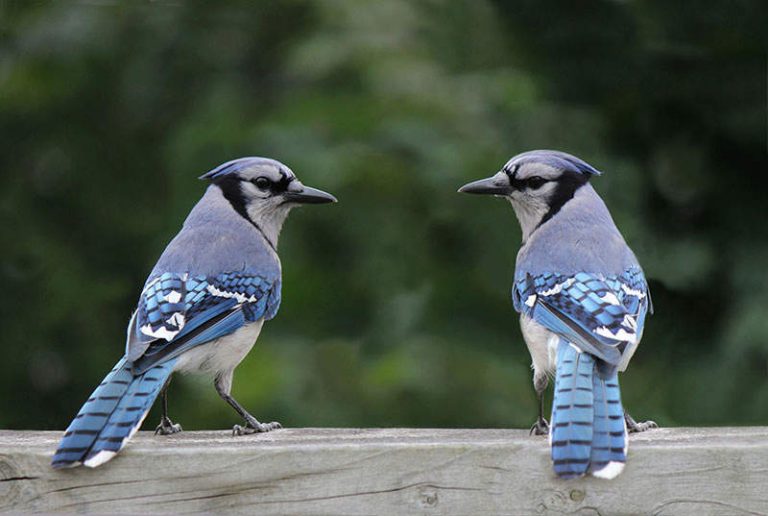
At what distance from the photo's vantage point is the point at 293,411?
3797mm

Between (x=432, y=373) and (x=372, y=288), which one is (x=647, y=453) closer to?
(x=432, y=373)

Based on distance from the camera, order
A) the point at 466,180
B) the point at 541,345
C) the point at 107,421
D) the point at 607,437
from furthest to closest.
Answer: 1. the point at 466,180
2. the point at 541,345
3. the point at 107,421
4. the point at 607,437

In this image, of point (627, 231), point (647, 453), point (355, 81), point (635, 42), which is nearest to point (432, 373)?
point (627, 231)

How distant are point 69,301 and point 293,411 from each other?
1213mm

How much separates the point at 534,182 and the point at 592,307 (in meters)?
0.50

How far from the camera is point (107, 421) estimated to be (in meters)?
2.33

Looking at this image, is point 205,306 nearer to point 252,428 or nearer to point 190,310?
point 190,310

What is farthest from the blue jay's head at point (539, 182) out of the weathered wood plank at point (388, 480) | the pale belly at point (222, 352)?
the weathered wood plank at point (388, 480)

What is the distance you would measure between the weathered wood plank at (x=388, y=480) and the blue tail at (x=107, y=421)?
38 millimetres

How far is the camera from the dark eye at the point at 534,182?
3.06 metres

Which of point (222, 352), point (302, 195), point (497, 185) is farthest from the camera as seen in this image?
point (302, 195)

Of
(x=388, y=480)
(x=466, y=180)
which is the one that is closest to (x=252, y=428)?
(x=388, y=480)

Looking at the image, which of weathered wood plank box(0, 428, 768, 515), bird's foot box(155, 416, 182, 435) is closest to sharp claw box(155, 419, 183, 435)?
bird's foot box(155, 416, 182, 435)

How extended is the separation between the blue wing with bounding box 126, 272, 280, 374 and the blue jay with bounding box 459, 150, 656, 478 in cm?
59
